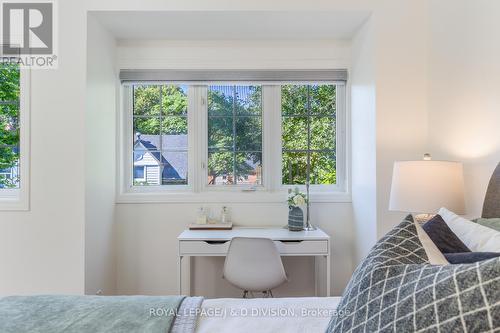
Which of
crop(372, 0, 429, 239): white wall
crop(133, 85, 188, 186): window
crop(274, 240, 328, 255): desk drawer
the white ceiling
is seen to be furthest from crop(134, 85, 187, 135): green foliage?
crop(372, 0, 429, 239): white wall

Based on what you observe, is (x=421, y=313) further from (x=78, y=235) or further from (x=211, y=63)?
(x=211, y=63)

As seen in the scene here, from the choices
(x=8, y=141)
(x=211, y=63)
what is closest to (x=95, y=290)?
(x=8, y=141)

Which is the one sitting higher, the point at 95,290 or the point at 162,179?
the point at 162,179

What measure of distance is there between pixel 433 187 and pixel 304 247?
95 centimetres

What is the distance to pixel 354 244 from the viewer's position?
2.70 meters

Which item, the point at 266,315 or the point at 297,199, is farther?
the point at 297,199

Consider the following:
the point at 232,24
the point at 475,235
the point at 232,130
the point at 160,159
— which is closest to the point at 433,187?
the point at 475,235

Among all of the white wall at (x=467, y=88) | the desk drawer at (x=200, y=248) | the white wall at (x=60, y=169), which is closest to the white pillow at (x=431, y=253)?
the white wall at (x=467, y=88)

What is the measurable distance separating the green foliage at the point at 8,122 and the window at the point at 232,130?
4.86 ft

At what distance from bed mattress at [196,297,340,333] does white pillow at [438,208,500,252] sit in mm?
470

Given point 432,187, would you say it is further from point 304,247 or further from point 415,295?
point 415,295

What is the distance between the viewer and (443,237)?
973 millimetres

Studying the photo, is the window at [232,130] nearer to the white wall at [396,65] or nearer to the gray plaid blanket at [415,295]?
the white wall at [396,65]

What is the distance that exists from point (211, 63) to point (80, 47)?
984 millimetres
